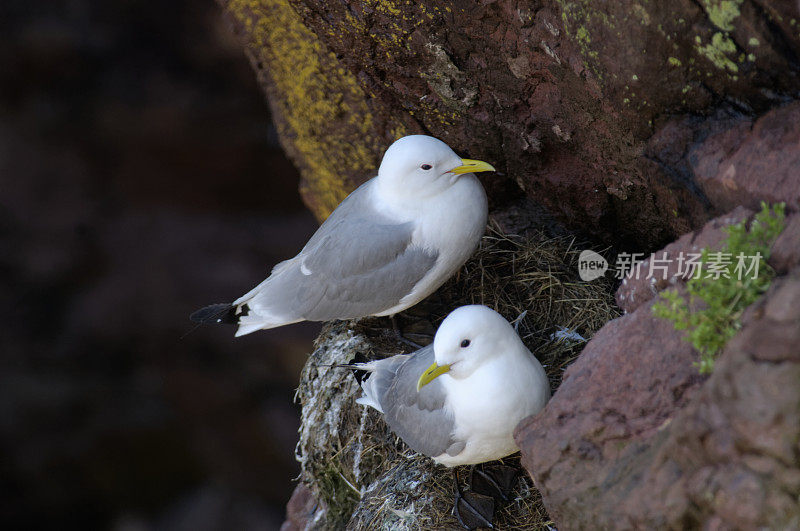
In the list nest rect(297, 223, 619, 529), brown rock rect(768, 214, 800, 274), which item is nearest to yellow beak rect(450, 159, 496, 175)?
nest rect(297, 223, 619, 529)

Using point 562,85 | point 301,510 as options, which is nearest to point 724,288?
point 562,85

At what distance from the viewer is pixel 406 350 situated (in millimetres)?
2936

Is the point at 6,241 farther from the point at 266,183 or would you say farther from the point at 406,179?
the point at 406,179

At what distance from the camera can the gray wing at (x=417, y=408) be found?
2.24 metres

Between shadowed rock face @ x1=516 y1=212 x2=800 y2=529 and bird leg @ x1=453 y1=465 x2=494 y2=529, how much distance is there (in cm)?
65

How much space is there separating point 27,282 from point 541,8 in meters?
4.04

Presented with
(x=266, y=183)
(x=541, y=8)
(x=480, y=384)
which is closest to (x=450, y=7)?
(x=541, y=8)

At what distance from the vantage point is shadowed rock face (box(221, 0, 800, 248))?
1781mm

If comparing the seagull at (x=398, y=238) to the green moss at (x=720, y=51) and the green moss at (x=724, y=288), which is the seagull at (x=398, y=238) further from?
the green moss at (x=724, y=288)

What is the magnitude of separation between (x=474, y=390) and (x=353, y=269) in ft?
2.30

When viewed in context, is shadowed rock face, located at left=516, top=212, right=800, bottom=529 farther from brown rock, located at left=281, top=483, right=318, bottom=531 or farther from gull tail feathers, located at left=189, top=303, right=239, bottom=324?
brown rock, located at left=281, top=483, right=318, bottom=531

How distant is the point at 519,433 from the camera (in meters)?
1.82

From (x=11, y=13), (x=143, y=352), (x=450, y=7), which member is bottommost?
(x=143, y=352)

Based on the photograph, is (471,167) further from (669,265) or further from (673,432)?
(673,432)
